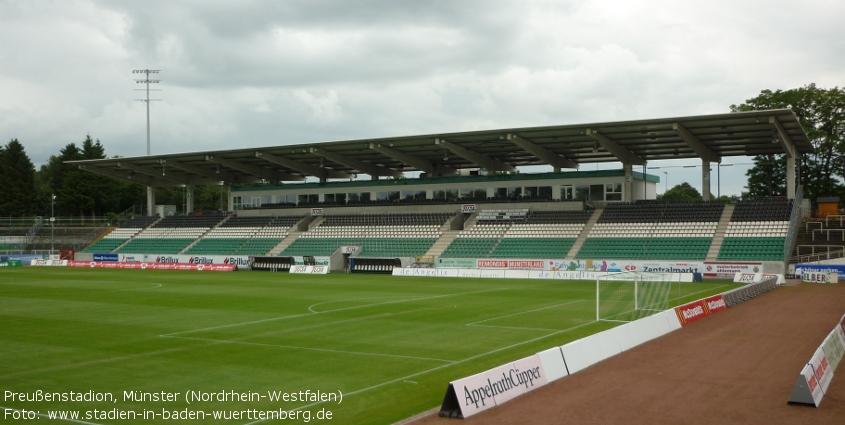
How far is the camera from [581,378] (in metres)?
14.6

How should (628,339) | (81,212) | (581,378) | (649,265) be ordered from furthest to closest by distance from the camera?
(81,212)
(649,265)
(628,339)
(581,378)

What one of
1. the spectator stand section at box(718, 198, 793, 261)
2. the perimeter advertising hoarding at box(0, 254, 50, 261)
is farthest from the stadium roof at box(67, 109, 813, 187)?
the perimeter advertising hoarding at box(0, 254, 50, 261)

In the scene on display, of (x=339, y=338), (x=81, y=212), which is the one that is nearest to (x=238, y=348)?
(x=339, y=338)

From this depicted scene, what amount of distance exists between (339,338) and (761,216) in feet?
130

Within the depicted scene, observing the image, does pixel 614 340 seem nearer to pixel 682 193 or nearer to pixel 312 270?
pixel 312 270

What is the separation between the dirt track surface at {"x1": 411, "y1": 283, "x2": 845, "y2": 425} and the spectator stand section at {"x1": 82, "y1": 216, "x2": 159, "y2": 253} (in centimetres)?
6515

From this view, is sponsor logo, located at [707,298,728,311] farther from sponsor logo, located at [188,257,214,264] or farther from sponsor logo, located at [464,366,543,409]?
sponsor logo, located at [188,257,214,264]

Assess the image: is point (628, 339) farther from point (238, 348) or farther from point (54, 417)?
point (54, 417)

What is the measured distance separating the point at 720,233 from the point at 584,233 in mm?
9900

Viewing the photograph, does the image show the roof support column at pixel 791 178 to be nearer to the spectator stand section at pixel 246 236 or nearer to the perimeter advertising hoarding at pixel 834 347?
the perimeter advertising hoarding at pixel 834 347

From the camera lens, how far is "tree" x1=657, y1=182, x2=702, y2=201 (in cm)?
11869

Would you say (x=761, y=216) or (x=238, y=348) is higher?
(x=761, y=216)

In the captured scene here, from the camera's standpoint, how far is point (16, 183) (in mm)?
103500

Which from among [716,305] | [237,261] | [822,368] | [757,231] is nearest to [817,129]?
[757,231]
